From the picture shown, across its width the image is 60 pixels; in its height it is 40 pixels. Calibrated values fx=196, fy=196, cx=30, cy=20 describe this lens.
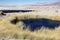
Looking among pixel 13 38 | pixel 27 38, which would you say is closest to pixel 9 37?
pixel 13 38

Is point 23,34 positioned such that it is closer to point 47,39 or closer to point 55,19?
point 47,39

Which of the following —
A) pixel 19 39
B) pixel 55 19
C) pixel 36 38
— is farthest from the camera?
pixel 55 19

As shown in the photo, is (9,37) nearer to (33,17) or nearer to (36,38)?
(36,38)

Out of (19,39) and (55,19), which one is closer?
(19,39)

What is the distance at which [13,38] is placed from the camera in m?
10.4

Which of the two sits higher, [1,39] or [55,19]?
[1,39]

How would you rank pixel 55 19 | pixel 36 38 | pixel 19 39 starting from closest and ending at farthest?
pixel 19 39 → pixel 36 38 → pixel 55 19

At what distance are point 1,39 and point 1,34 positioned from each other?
1004mm

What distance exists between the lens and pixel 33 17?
101 feet

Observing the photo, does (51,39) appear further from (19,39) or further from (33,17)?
(33,17)

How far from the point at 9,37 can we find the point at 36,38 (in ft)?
4.81

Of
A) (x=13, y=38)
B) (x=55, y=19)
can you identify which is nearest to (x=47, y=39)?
(x=13, y=38)

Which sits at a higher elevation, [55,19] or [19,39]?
[19,39]

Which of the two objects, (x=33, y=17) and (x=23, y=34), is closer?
(x=23, y=34)
